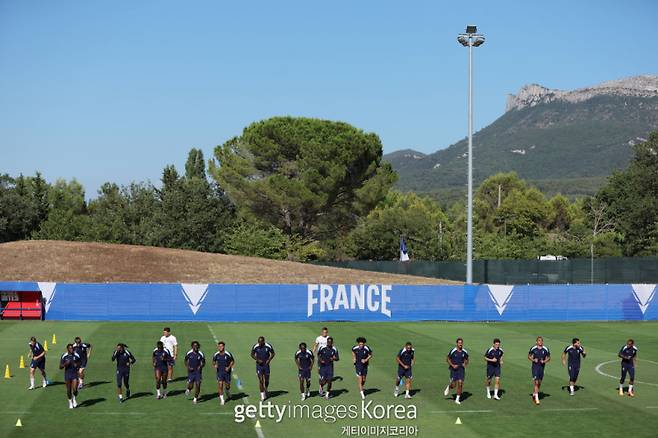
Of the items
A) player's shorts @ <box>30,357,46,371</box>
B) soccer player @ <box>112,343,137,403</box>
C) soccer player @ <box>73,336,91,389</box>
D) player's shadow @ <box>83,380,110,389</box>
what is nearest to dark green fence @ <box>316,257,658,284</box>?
player's shadow @ <box>83,380,110,389</box>

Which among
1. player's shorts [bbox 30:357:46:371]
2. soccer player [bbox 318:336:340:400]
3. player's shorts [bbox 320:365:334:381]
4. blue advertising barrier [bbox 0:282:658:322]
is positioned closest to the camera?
soccer player [bbox 318:336:340:400]

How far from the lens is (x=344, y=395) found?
25938 mm

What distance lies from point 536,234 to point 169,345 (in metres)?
110

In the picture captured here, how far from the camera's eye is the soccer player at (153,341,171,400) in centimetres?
2438

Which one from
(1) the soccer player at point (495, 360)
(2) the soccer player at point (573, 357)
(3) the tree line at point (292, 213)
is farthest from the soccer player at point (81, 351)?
(3) the tree line at point (292, 213)

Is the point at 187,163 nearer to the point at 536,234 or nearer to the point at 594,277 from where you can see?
the point at 536,234

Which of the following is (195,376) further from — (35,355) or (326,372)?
(35,355)

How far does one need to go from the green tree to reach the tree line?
106 millimetres

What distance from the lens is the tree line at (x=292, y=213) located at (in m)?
90.5

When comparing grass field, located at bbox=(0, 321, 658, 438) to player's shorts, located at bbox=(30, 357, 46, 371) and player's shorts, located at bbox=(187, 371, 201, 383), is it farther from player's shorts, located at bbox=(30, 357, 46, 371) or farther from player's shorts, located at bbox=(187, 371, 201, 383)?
player's shorts, located at bbox=(30, 357, 46, 371)

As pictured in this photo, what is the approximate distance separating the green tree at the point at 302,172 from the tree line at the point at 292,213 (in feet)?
0.35

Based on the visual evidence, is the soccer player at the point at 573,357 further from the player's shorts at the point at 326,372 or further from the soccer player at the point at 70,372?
the soccer player at the point at 70,372

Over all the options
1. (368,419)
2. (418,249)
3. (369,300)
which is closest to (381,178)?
(418,249)

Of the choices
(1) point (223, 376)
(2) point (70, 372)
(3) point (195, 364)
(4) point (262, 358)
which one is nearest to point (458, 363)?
(4) point (262, 358)
